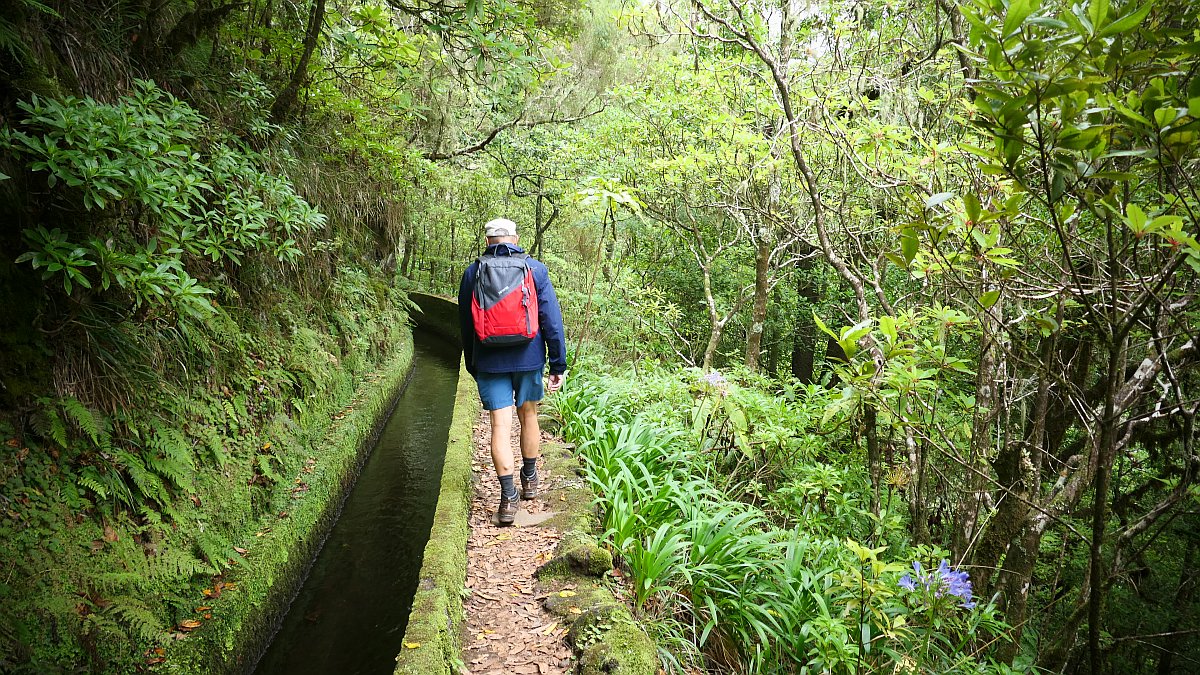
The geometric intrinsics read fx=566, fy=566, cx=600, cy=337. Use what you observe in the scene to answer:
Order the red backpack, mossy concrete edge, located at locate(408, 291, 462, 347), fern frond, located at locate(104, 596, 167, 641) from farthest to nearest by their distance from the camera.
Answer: mossy concrete edge, located at locate(408, 291, 462, 347) → the red backpack → fern frond, located at locate(104, 596, 167, 641)

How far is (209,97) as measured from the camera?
17.9 ft

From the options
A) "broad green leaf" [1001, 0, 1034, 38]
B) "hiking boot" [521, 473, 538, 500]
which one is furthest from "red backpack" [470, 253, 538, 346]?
"broad green leaf" [1001, 0, 1034, 38]

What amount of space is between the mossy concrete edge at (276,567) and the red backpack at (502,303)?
256 cm

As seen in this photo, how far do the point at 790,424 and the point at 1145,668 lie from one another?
4936mm

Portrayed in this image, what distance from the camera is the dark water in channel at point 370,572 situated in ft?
14.1

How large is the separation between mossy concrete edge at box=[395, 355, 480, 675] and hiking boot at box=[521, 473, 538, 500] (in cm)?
43

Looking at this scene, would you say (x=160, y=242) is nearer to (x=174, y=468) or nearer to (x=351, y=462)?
(x=174, y=468)

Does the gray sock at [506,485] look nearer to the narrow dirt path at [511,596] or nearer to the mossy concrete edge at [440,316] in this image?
the narrow dirt path at [511,596]

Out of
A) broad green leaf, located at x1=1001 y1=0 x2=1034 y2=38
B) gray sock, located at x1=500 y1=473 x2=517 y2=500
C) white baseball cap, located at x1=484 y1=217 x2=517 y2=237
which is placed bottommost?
gray sock, located at x1=500 y1=473 x2=517 y2=500

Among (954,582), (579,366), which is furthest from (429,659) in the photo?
(579,366)

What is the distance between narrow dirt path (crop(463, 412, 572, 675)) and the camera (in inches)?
112

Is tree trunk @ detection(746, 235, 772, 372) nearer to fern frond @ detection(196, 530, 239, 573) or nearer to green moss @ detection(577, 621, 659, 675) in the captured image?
green moss @ detection(577, 621, 659, 675)

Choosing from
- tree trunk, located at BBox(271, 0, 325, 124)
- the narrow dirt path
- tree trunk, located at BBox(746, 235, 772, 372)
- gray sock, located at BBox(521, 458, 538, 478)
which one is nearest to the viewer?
the narrow dirt path

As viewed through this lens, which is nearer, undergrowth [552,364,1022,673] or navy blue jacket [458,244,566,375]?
undergrowth [552,364,1022,673]
